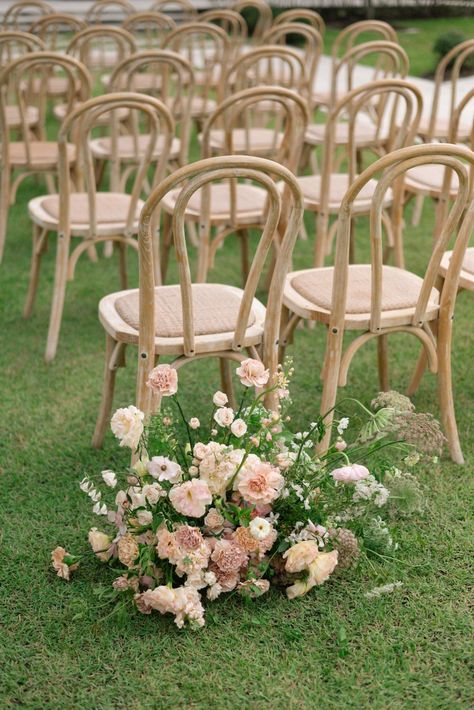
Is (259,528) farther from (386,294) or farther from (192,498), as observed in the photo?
(386,294)

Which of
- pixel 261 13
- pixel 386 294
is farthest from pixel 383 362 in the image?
pixel 261 13

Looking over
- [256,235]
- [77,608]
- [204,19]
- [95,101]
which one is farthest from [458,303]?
[204,19]

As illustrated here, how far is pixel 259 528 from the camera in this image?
226 cm

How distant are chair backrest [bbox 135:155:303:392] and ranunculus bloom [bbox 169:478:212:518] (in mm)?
494

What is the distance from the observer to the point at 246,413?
2.41 metres

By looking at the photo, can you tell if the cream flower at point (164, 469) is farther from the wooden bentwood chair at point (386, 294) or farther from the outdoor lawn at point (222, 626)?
the wooden bentwood chair at point (386, 294)

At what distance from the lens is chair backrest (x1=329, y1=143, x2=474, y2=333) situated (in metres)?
2.46

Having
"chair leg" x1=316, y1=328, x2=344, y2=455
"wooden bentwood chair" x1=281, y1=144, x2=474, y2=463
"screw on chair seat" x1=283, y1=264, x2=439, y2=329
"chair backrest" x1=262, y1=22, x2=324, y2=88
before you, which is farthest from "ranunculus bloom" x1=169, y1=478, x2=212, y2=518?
"chair backrest" x1=262, y1=22, x2=324, y2=88

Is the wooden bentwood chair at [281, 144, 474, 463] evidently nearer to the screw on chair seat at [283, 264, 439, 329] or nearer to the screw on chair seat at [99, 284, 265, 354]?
the screw on chair seat at [283, 264, 439, 329]

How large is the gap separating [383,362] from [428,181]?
48.2 inches

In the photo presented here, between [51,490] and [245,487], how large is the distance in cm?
85

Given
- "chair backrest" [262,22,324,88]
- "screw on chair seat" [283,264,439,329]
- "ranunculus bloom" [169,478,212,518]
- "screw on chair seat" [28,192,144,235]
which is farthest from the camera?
"chair backrest" [262,22,324,88]

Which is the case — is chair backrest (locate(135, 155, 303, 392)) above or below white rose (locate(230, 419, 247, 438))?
above

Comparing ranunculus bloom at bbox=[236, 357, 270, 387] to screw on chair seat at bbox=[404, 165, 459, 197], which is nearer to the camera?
ranunculus bloom at bbox=[236, 357, 270, 387]
